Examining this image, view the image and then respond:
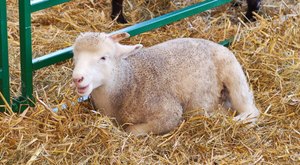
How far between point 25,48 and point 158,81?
840mm

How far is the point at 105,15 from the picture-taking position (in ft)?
20.7

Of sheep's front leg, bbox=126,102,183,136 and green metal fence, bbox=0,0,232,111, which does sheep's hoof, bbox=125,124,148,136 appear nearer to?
sheep's front leg, bbox=126,102,183,136

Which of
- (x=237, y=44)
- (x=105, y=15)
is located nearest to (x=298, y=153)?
(x=237, y=44)

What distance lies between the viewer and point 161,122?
4.39 metres

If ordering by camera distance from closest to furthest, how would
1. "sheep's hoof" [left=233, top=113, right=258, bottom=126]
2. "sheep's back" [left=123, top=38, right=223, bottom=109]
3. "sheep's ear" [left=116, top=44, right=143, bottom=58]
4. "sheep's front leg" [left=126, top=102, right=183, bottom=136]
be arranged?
"sheep's ear" [left=116, top=44, right=143, bottom=58] → "sheep's front leg" [left=126, top=102, right=183, bottom=136] → "sheep's back" [left=123, top=38, right=223, bottom=109] → "sheep's hoof" [left=233, top=113, right=258, bottom=126]

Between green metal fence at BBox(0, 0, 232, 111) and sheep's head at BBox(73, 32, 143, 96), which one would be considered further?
green metal fence at BBox(0, 0, 232, 111)

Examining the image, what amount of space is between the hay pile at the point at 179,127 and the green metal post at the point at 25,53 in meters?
0.09

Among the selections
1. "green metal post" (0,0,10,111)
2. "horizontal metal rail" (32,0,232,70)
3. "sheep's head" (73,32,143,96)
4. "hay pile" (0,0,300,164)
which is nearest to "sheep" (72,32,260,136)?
"sheep's head" (73,32,143,96)

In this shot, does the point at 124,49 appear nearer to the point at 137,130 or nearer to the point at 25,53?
the point at 137,130

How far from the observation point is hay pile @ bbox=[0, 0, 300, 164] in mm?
4145

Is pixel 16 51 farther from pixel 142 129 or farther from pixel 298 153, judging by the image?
pixel 298 153

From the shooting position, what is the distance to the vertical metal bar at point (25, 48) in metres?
4.37

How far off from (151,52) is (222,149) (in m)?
0.77

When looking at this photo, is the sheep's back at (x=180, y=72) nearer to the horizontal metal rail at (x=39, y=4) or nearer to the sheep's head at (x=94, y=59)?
the sheep's head at (x=94, y=59)
